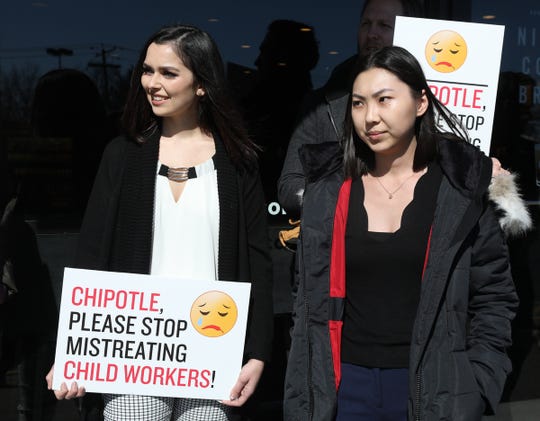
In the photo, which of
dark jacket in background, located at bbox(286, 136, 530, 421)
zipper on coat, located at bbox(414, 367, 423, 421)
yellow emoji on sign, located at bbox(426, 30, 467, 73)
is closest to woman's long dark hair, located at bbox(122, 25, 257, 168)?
dark jacket in background, located at bbox(286, 136, 530, 421)

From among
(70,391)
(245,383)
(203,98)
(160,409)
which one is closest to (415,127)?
(203,98)

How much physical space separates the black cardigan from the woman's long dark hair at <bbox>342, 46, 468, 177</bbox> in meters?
0.36

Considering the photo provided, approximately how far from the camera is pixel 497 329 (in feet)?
8.32

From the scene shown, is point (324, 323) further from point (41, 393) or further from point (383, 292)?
point (41, 393)

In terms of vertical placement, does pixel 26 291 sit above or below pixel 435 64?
below

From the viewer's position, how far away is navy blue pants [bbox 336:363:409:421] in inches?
93.9

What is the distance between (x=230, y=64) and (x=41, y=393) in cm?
177

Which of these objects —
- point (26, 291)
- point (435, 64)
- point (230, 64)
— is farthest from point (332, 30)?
point (26, 291)

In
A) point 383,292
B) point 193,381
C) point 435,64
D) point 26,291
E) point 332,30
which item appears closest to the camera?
point 383,292

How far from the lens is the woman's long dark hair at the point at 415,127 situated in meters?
2.46

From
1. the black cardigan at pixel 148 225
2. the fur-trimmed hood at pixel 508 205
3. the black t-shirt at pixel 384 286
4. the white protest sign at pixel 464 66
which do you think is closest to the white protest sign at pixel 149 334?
the black cardigan at pixel 148 225

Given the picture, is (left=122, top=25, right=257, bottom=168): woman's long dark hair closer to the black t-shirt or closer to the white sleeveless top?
the white sleeveless top

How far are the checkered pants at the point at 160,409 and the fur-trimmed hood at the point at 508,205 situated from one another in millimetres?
1045

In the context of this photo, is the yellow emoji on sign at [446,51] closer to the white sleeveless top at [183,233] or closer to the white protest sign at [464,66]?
the white protest sign at [464,66]
